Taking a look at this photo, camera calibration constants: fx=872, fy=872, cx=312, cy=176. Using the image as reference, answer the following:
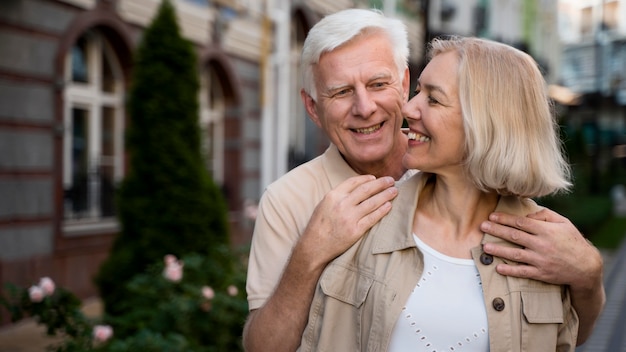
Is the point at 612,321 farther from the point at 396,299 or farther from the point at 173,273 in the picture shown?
the point at 396,299

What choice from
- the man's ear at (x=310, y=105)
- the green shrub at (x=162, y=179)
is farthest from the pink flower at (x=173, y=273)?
the man's ear at (x=310, y=105)

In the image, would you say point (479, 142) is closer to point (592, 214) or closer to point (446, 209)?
point (446, 209)

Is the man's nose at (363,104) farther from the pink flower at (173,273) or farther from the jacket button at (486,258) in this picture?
the pink flower at (173,273)

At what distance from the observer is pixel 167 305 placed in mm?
5180

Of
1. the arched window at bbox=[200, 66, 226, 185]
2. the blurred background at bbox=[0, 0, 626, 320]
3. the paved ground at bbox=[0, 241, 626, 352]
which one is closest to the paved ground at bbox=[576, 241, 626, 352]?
the paved ground at bbox=[0, 241, 626, 352]

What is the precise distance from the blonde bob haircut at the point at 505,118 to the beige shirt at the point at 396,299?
6.1 inches

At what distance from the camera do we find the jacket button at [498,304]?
2.09 m

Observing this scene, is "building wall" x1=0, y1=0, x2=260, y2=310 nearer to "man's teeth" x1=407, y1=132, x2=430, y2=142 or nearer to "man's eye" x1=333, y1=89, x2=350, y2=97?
"man's eye" x1=333, y1=89, x2=350, y2=97

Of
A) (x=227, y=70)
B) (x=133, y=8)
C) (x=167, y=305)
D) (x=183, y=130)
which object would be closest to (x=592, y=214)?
(x=227, y=70)

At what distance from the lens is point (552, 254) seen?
7.00 ft

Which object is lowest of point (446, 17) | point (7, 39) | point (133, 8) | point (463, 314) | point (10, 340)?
point (10, 340)

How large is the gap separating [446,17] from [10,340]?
64.1ft

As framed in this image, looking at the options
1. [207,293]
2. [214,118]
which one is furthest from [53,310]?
[214,118]

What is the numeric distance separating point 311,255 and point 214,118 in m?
11.5
